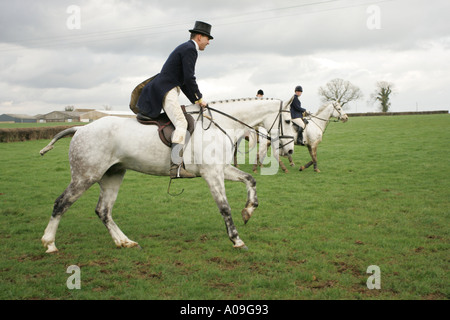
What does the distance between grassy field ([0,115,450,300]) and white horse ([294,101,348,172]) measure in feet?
10.7

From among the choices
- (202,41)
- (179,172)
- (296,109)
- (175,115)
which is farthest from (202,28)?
(296,109)

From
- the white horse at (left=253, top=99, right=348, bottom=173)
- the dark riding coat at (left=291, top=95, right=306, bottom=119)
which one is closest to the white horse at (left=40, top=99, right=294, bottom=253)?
the dark riding coat at (left=291, top=95, right=306, bottom=119)

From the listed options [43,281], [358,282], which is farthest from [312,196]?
[43,281]

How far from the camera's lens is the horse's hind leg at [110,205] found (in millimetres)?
7072

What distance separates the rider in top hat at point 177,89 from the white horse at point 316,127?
36.1 feet

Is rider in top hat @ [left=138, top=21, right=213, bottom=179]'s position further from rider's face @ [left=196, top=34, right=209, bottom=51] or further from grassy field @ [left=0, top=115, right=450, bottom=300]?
grassy field @ [left=0, top=115, right=450, bottom=300]

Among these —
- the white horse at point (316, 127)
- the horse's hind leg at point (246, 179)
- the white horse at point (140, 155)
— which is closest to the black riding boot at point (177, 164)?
the white horse at point (140, 155)

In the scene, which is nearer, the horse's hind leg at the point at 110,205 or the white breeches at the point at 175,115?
the white breeches at the point at 175,115

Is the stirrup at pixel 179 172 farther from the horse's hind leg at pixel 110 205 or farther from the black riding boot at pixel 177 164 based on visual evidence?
the horse's hind leg at pixel 110 205

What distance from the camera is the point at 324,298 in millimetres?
4883

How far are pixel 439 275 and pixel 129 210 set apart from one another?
25.0 feet

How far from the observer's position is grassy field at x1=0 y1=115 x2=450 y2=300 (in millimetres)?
5215

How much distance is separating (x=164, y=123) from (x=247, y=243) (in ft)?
9.18

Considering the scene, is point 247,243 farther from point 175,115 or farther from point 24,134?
point 24,134
